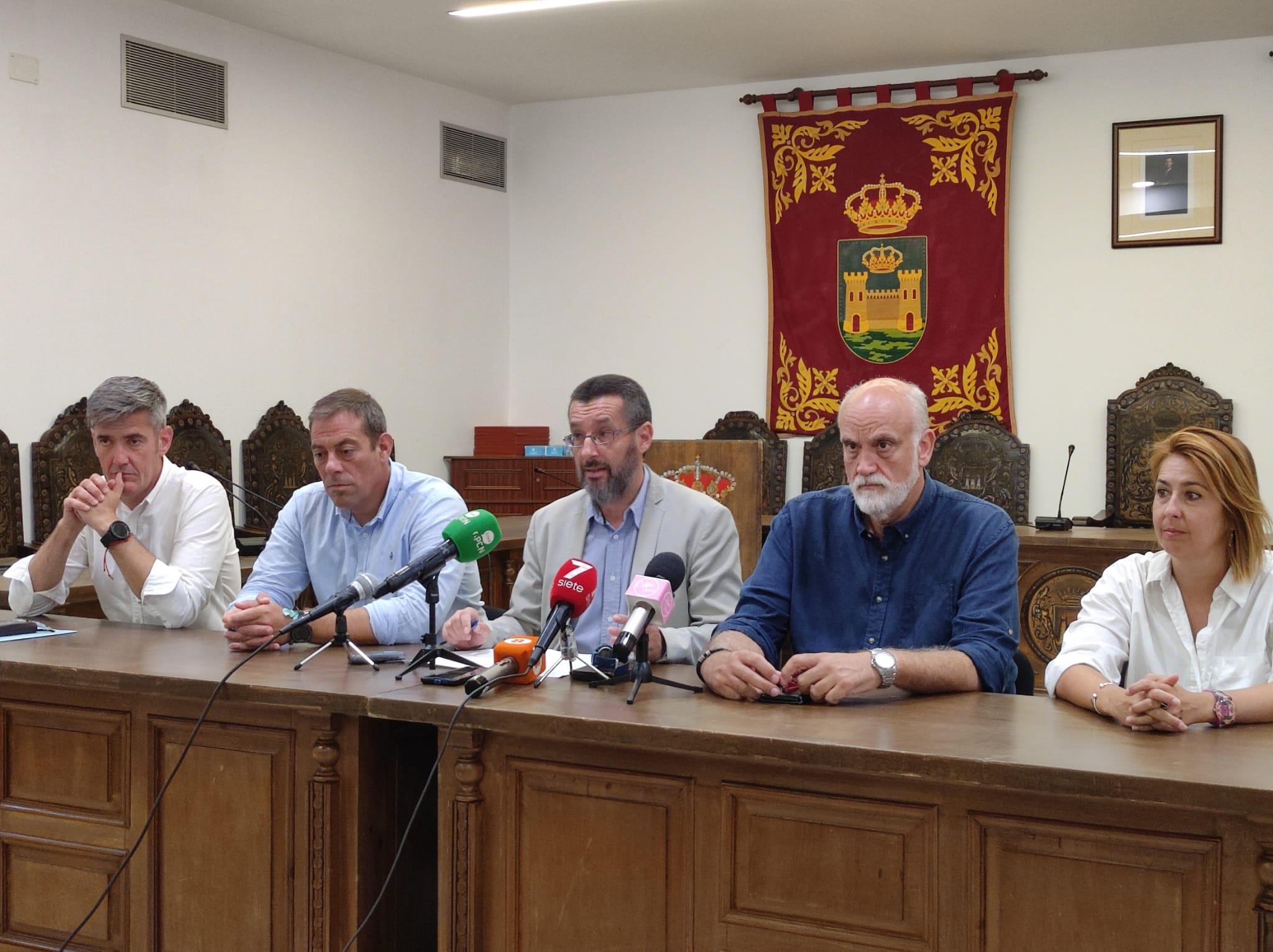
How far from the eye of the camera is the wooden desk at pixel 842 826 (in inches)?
68.9

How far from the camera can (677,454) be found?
468cm

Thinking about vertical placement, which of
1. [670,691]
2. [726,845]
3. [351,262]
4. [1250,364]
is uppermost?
[351,262]

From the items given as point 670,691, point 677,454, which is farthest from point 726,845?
point 677,454

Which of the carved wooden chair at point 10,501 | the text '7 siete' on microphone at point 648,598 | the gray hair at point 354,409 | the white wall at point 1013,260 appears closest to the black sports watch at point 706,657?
the text '7 siete' on microphone at point 648,598

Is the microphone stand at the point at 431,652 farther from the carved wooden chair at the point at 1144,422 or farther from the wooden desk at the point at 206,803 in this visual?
the carved wooden chair at the point at 1144,422

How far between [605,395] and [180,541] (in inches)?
48.0

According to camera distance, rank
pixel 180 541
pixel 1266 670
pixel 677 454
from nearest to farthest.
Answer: pixel 1266 670, pixel 180 541, pixel 677 454

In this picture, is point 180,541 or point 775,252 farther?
point 775,252

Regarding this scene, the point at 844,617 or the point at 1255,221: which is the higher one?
the point at 1255,221

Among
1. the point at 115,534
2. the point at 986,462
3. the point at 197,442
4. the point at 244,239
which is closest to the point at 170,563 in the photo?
the point at 115,534

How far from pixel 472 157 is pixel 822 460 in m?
3.05

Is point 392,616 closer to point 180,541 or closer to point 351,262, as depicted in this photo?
point 180,541

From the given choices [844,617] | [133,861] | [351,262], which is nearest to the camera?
[133,861]

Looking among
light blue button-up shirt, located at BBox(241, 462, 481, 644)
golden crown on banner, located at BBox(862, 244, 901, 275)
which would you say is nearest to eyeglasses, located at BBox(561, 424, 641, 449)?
light blue button-up shirt, located at BBox(241, 462, 481, 644)
